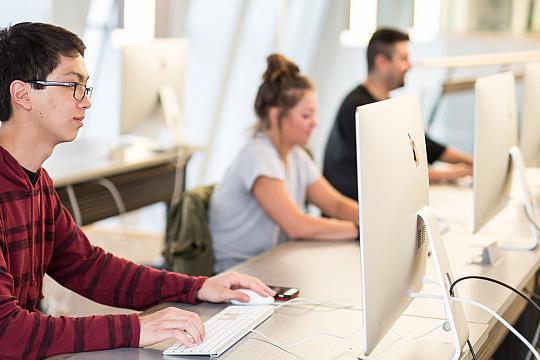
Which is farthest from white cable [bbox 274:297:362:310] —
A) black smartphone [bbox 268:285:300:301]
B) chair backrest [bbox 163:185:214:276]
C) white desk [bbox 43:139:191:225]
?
white desk [bbox 43:139:191:225]

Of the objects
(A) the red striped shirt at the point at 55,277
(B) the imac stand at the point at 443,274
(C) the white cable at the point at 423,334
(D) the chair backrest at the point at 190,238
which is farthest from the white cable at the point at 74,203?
(B) the imac stand at the point at 443,274

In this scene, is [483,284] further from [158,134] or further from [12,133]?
[158,134]

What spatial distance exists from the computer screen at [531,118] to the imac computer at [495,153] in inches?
6.7

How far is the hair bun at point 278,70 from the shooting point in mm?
3070

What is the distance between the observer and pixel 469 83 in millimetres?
5375

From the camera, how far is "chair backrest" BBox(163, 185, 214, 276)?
9.37 feet

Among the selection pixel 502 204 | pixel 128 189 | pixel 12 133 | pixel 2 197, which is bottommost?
pixel 128 189

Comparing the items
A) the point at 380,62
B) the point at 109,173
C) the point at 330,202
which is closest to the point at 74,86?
the point at 330,202

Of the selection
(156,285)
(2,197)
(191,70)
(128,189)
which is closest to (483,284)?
(156,285)

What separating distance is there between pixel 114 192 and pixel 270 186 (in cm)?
116

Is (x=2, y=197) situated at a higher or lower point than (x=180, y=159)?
higher

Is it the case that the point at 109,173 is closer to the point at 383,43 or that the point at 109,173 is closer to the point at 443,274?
the point at 383,43

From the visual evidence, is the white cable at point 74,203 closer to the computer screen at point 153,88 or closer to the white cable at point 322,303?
the computer screen at point 153,88

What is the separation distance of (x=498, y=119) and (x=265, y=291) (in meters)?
0.90
